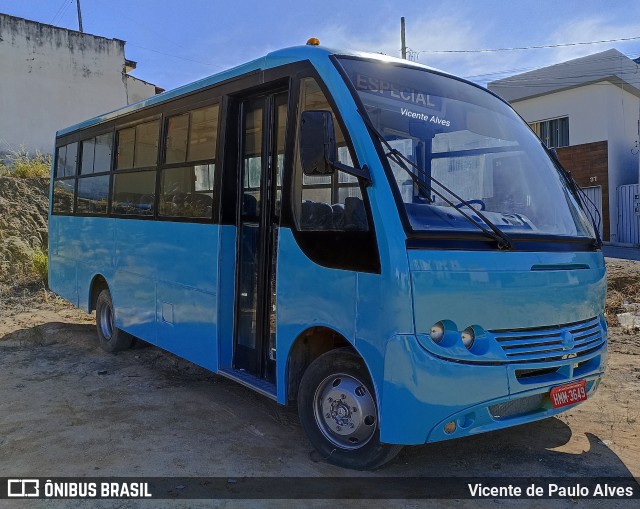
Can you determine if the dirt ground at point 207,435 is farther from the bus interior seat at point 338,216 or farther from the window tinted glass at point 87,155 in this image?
the window tinted glass at point 87,155

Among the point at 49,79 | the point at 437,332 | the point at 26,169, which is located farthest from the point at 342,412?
the point at 49,79

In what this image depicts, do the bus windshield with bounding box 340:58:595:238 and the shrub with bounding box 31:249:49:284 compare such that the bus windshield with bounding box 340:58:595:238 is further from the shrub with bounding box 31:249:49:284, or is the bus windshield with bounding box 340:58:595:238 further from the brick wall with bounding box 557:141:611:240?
the brick wall with bounding box 557:141:611:240

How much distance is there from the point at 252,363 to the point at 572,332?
2.47 metres

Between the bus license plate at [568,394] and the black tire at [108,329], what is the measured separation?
5272 mm

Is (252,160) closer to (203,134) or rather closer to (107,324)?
(203,134)

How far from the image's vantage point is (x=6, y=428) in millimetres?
4773

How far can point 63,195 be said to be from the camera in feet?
28.9

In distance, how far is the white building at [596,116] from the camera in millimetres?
21359

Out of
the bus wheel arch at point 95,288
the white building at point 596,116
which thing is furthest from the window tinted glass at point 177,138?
the white building at point 596,116

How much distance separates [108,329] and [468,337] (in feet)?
18.1

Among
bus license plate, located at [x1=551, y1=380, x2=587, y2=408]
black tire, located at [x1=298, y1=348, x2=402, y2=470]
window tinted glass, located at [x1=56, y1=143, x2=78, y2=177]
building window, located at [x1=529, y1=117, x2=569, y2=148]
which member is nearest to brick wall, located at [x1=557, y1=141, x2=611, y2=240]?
building window, located at [x1=529, y1=117, x2=569, y2=148]

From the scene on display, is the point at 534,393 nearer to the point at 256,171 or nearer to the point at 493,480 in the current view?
the point at 493,480

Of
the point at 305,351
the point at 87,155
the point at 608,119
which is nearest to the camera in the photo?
the point at 305,351

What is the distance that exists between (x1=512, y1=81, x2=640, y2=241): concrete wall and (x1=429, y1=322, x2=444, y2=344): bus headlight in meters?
20.8
